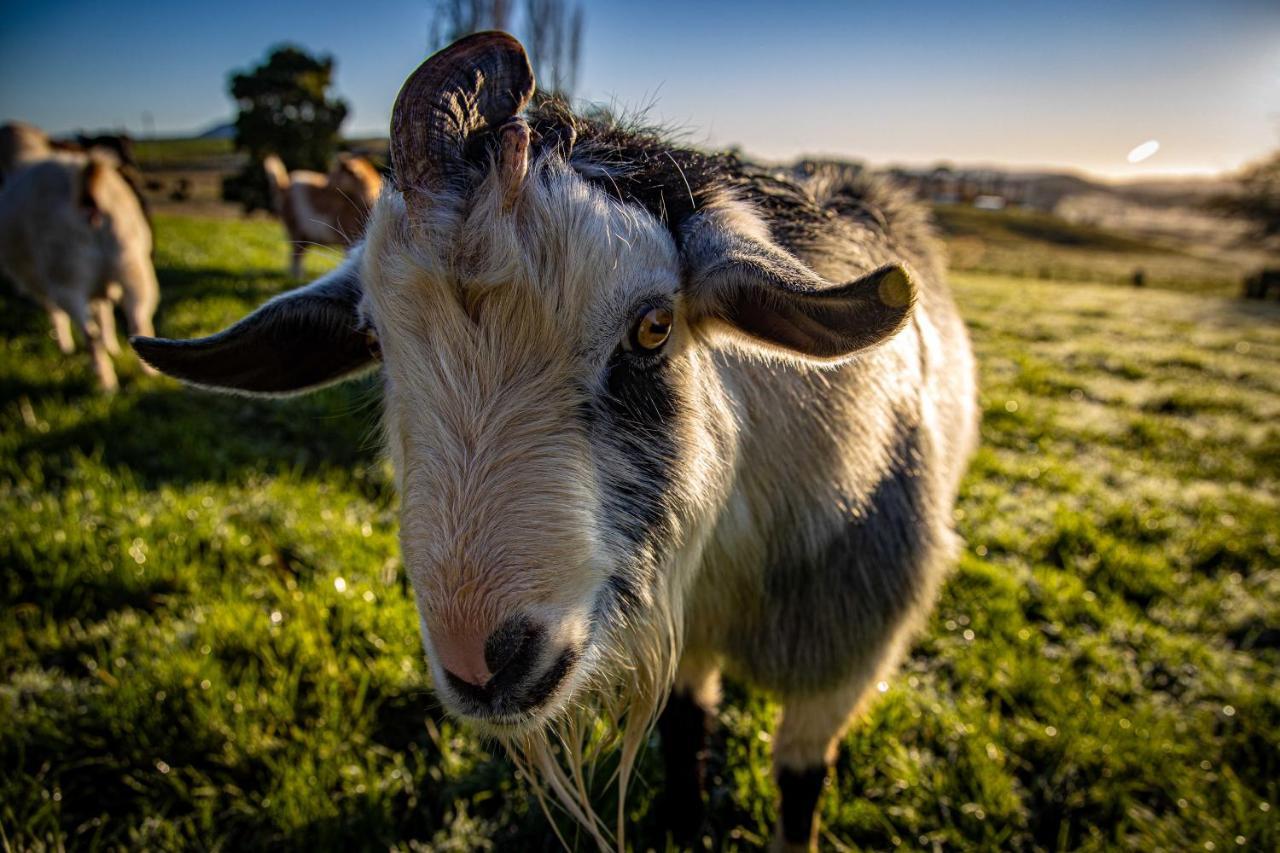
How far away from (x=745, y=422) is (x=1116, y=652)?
9.75ft

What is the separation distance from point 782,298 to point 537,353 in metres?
0.53

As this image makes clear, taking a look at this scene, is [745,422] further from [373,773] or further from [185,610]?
[185,610]

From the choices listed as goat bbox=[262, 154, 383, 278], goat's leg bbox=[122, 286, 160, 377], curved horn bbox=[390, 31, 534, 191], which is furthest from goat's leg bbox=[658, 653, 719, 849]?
goat bbox=[262, 154, 383, 278]

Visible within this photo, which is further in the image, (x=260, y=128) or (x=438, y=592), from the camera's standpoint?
(x=260, y=128)

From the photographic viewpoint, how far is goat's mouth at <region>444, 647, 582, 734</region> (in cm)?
125

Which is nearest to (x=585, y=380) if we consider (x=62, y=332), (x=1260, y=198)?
(x=62, y=332)

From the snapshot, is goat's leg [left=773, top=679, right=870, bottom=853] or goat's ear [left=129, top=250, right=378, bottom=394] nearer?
goat's ear [left=129, top=250, right=378, bottom=394]

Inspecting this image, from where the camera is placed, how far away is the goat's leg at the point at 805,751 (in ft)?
7.65

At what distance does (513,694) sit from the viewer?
1.26m

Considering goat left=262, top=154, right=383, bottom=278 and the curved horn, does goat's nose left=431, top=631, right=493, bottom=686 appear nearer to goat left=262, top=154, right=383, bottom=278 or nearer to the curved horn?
the curved horn

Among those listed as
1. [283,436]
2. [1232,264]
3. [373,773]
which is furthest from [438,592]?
[1232,264]

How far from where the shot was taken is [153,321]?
7.79 metres

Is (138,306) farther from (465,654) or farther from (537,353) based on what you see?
(465,654)

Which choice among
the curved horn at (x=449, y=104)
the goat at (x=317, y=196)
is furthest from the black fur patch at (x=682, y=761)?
the goat at (x=317, y=196)
